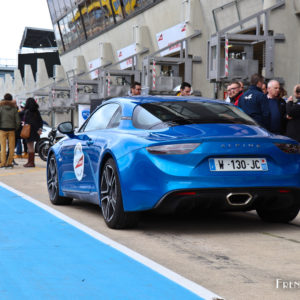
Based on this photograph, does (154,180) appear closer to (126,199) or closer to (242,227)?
(126,199)

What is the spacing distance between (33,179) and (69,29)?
34.0 metres

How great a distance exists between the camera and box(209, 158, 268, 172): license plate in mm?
6195

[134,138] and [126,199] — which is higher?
[134,138]

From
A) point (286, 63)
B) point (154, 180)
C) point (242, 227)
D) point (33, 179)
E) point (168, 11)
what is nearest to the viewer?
point (154, 180)

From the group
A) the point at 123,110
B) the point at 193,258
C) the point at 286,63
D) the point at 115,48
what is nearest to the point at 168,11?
the point at 115,48

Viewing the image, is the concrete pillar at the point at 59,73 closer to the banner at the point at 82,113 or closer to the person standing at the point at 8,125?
the banner at the point at 82,113

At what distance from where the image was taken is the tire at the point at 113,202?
659cm

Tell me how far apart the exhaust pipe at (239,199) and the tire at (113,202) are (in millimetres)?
959

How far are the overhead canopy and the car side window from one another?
82.3 metres

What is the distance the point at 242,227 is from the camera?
7.04 metres

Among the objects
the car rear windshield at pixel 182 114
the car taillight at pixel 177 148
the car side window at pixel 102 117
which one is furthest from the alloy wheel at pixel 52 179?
the car taillight at pixel 177 148

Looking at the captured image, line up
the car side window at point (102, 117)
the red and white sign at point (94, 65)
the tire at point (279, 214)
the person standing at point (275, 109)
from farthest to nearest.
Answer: the red and white sign at point (94, 65), the person standing at point (275, 109), the car side window at point (102, 117), the tire at point (279, 214)

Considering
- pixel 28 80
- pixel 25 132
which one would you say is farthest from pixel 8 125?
pixel 28 80

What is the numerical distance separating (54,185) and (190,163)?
346cm
